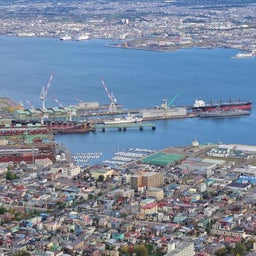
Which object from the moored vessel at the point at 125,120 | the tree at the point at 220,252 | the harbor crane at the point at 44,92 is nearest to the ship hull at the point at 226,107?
the moored vessel at the point at 125,120

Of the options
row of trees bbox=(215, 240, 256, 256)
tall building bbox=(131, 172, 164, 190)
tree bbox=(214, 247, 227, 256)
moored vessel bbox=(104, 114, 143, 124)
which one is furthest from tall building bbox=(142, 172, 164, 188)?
moored vessel bbox=(104, 114, 143, 124)

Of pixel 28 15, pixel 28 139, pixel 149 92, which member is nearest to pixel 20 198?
pixel 28 139

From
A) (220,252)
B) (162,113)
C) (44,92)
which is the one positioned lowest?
(220,252)

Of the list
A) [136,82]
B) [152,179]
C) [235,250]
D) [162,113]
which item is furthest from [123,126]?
[235,250]

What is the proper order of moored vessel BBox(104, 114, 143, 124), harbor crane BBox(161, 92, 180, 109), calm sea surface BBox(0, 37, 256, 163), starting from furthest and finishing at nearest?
harbor crane BBox(161, 92, 180, 109)
moored vessel BBox(104, 114, 143, 124)
calm sea surface BBox(0, 37, 256, 163)

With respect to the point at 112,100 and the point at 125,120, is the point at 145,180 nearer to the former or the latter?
the point at 125,120

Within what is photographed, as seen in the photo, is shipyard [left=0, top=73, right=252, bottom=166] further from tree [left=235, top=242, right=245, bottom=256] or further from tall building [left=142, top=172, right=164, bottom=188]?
tree [left=235, top=242, right=245, bottom=256]

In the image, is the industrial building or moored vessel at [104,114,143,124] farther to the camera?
the industrial building

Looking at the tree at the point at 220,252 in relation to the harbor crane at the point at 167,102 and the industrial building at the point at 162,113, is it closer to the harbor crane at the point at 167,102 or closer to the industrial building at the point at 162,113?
the industrial building at the point at 162,113
